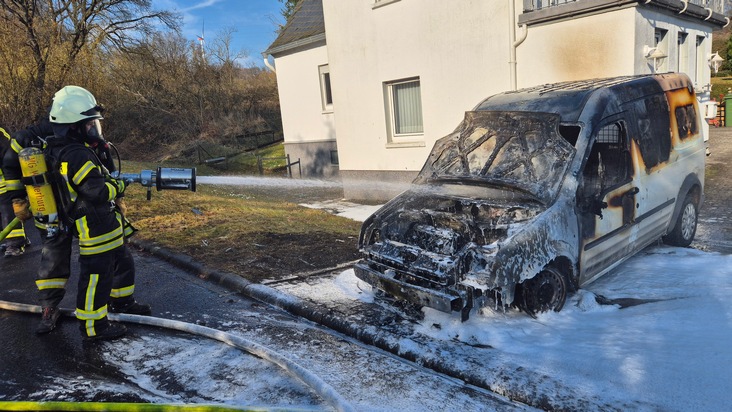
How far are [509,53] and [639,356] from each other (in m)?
7.33

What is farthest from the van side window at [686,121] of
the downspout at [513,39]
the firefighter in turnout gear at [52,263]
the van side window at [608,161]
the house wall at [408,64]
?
the firefighter in turnout gear at [52,263]

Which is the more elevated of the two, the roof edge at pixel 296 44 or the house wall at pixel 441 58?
the roof edge at pixel 296 44

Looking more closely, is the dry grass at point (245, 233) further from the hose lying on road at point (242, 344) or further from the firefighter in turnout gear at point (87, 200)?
the firefighter in turnout gear at point (87, 200)

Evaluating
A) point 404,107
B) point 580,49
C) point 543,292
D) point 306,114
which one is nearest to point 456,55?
point 404,107

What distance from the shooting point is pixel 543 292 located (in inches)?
169

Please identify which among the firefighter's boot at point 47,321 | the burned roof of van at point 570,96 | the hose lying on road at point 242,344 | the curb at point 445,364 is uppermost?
the burned roof of van at point 570,96

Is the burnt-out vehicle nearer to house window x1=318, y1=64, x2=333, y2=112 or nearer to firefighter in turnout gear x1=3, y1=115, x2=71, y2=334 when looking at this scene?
firefighter in turnout gear x1=3, y1=115, x2=71, y2=334

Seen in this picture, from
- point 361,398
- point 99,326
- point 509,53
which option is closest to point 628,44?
point 509,53

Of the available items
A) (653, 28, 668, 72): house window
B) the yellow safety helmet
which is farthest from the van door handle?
(653, 28, 668, 72): house window

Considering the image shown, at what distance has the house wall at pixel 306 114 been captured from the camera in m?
16.8

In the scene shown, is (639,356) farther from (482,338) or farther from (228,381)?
(228,381)

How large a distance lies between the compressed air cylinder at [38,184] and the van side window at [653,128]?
17.7 feet

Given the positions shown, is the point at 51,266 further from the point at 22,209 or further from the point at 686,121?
the point at 686,121

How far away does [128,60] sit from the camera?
2638 cm
